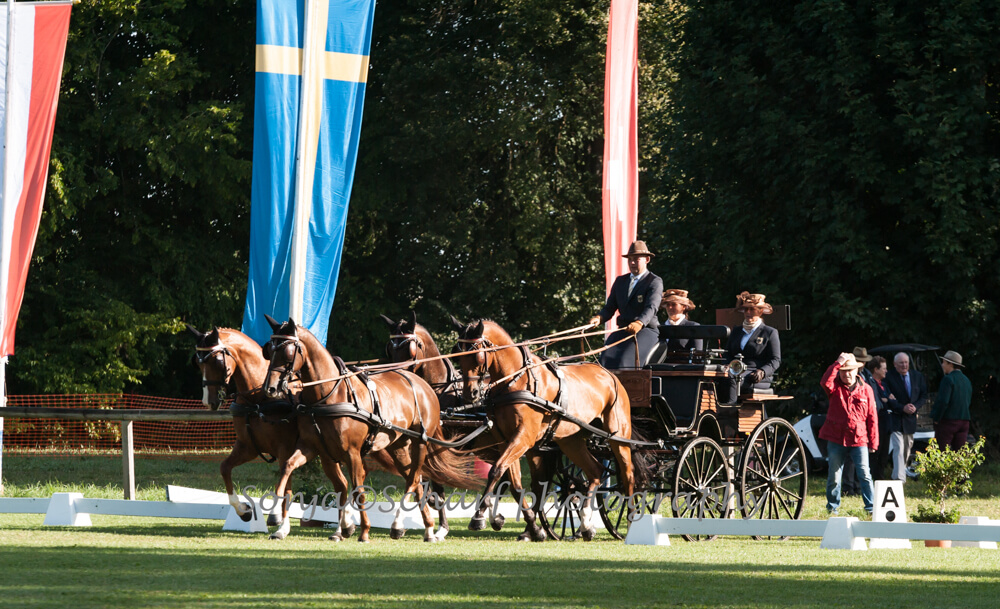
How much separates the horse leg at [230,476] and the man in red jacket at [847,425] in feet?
19.1

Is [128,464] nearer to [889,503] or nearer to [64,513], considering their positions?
[64,513]

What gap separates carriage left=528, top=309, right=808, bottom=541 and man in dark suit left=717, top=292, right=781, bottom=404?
0.34ft

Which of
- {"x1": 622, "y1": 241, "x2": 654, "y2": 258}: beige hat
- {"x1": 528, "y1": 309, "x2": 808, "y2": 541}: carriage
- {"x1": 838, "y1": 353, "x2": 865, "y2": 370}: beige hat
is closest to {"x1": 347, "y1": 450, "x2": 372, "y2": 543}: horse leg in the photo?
{"x1": 528, "y1": 309, "x2": 808, "y2": 541}: carriage

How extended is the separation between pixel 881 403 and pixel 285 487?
350 inches

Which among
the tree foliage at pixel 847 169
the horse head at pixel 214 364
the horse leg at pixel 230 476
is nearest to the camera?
the horse head at pixel 214 364

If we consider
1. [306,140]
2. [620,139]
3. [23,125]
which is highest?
[23,125]

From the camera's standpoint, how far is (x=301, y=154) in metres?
12.2

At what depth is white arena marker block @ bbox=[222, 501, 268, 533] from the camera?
10.8 m

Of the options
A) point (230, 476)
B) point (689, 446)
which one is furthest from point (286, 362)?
point (689, 446)

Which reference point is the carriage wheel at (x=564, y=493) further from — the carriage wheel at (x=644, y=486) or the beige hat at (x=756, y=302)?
the beige hat at (x=756, y=302)

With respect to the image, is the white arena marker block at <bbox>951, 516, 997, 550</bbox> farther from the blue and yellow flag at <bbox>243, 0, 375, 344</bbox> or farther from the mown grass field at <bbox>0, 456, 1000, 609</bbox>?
the blue and yellow flag at <bbox>243, 0, 375, 344</bbox>

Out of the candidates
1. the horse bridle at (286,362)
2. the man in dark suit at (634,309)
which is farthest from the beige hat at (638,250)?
the horse bridle at (286,362)

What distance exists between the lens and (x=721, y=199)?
69.7 ft

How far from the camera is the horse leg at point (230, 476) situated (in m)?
10.6
